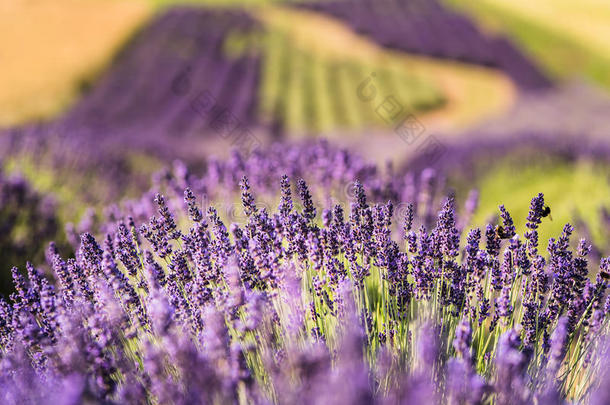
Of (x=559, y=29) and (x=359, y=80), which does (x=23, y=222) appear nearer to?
(x=359, y=80)

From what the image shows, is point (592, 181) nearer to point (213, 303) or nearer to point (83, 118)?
point (213, 303)

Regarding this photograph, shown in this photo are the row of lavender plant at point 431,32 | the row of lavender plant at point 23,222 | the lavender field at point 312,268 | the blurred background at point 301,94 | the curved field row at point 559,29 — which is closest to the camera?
the lavender field at point 312,268

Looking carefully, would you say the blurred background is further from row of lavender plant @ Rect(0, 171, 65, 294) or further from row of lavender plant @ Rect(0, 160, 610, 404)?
row of lavender plant @ Rect(0, 160, 610, 404)

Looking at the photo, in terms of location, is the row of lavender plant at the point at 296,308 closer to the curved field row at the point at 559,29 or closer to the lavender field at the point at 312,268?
the lavender field at the point at 312,268

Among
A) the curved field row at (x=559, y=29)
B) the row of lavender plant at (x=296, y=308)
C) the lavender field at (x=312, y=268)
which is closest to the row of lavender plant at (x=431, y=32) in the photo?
the curved field row at (x=559, y=29)

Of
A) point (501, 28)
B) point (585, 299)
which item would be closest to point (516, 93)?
point (501, 28)
